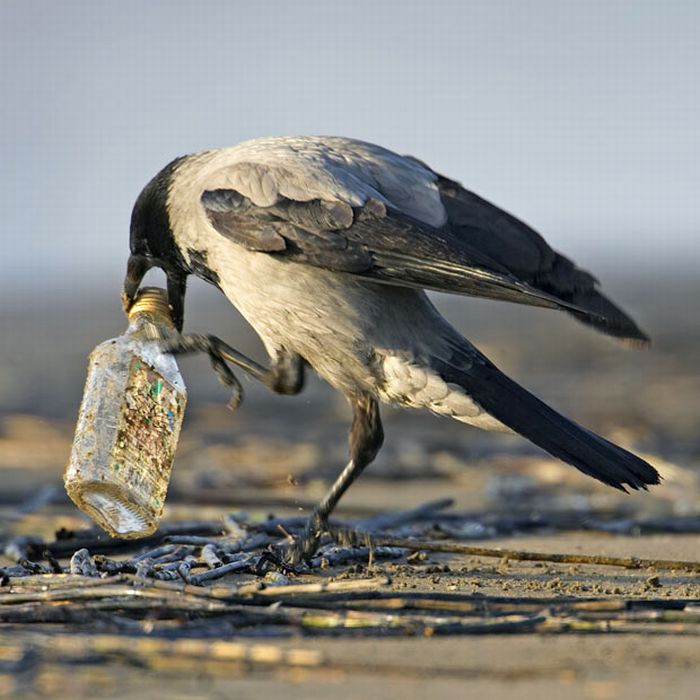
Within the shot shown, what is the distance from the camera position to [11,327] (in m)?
33.7

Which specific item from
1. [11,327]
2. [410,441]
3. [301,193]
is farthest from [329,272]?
[11,327]

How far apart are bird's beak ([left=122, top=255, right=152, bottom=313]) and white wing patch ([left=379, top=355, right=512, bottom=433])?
58.4 inches

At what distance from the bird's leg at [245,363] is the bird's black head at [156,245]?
0.47 m

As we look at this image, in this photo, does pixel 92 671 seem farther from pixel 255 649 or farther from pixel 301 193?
pixel 301 193

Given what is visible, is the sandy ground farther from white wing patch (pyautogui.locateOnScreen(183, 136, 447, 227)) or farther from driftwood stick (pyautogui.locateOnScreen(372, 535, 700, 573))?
white wing patch (pyautogui.locateOnScreen(183, 136, 447, 227))

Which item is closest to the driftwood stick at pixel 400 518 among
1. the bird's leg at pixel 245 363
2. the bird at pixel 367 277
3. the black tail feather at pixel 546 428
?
the bird at pixel 367 277

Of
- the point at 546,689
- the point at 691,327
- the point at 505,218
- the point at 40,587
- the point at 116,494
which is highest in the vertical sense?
the point at 691,327

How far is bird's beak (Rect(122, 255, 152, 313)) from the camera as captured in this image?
7215 millimetres

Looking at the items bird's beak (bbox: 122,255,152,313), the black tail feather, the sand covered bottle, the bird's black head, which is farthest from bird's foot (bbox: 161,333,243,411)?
the black tail feather

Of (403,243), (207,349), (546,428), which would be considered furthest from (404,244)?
(207,349)

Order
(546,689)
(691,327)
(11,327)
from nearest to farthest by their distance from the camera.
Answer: (546,689) → (691,327) → (11,327)

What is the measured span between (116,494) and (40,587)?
28.6 inches

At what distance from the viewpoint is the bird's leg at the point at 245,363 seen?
21.4ft

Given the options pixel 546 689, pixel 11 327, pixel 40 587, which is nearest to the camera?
pixel 546 689
